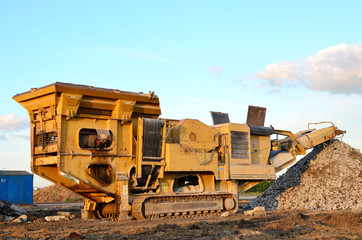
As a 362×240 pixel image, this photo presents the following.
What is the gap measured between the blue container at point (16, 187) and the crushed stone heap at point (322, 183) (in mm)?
13303

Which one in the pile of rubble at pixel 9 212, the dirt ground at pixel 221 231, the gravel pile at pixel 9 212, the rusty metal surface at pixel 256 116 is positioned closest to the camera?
the dirt ground at pixel 221 231

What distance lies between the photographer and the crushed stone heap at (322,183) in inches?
816

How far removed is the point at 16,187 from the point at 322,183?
17.6 meters

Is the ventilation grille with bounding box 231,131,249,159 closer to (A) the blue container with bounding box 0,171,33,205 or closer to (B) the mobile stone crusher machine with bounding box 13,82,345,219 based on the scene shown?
(B) the mobile stone crusher machine with bounding box 13,82,345,219

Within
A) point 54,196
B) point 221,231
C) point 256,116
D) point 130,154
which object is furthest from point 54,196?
point 221,231

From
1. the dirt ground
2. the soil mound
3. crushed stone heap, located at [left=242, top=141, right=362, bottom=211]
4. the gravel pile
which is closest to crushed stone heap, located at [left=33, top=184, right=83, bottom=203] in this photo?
the soil mound

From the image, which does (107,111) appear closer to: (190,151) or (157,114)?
(157,114)

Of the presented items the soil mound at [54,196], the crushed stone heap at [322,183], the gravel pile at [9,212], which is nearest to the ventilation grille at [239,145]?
the crushed stone heap at [322,183]

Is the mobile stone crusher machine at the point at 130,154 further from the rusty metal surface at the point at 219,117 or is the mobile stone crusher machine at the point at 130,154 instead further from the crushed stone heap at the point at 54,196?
the crushed stone heap at the point at 54,196

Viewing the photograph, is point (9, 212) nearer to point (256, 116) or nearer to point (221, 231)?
point (221, 231)

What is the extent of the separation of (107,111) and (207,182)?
508cm

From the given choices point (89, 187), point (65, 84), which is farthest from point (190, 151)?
point (65, 84)

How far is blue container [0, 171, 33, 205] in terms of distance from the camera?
84.8 feet

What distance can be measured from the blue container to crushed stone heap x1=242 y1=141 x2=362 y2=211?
13.3 m
